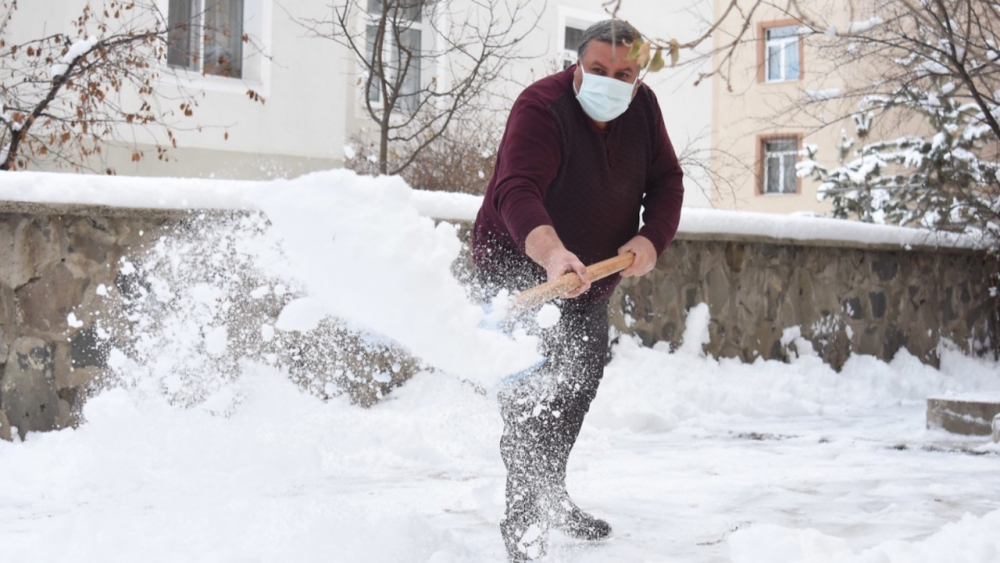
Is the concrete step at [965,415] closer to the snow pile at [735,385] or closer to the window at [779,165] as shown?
the snow pile at [735,385]

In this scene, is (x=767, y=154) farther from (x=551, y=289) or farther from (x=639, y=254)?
(x=551, y=289)

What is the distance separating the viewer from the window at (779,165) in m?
20.9

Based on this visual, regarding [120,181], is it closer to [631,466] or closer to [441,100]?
[631,466]

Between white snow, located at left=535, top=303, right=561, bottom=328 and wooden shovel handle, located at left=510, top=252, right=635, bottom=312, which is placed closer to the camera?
wooden shovel handle, located at left=510, top=252, right=635, bottom=312

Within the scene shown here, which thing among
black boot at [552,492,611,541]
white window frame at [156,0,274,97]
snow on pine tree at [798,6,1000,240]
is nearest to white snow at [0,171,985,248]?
black boot at [552,492,611,541]

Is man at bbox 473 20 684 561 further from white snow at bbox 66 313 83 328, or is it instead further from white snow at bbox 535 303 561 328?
white snow at bbox 66 313 83 328

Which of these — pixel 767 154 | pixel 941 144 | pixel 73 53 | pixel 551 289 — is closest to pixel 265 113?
pixel 73 53

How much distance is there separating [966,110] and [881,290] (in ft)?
5.96

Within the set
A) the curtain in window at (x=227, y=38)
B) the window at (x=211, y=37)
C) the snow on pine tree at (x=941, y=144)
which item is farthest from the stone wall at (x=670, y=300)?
the curtain in window at (x=227, y=38)

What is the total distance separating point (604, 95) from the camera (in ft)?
9.20

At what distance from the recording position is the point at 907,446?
504 cm

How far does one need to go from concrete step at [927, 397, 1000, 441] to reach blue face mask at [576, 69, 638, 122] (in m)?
3.55

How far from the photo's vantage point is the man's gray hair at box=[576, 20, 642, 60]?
2748mm

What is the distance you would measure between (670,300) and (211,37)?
17.7ft
